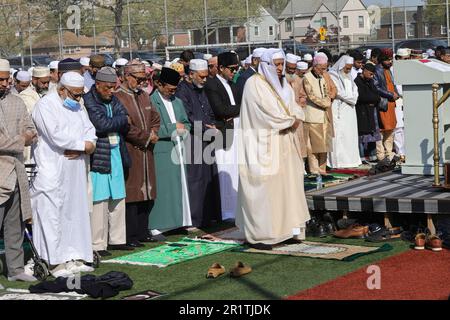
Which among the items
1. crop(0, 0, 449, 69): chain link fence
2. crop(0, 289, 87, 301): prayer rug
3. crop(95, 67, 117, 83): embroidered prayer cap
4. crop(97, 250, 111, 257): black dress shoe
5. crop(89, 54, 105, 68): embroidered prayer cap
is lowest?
crop(0, 289, 87, 301): prayer rug

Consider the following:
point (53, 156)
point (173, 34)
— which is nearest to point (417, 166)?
point (53, 156)

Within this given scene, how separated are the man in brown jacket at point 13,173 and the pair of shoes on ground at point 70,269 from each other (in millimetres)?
257

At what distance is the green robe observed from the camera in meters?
10.7

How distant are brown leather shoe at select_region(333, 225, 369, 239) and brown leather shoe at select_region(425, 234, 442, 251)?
0.87m

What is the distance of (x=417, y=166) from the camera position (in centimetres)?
1196

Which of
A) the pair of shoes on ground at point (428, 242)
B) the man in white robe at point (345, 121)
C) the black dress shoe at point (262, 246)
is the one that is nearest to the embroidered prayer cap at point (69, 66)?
the black dress shoe at point (262, 246)

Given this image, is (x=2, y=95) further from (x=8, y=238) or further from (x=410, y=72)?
(x=410, y=72)

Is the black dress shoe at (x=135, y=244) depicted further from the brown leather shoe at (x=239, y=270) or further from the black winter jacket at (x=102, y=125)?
the brown leather shoe at (x=239, y=270)

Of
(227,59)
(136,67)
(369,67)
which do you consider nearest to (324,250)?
(136,67)

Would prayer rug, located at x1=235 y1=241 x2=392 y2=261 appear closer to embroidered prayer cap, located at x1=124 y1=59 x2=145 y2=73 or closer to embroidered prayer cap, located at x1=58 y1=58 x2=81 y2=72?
embroidered prayer cap, located at x1=124 y1=59 x2=145 y2=73

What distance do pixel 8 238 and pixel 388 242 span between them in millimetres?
3698

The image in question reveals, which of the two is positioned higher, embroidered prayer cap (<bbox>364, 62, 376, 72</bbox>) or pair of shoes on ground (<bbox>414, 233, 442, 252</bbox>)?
embroidered prayer cap (<bbox>364, 62, 376, 72</bbox>)

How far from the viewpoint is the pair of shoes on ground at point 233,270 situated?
328 inches

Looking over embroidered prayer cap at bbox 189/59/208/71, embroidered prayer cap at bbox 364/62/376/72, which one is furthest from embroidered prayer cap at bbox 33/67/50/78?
embroidered prayer cap at bbox 364/62/376/72
